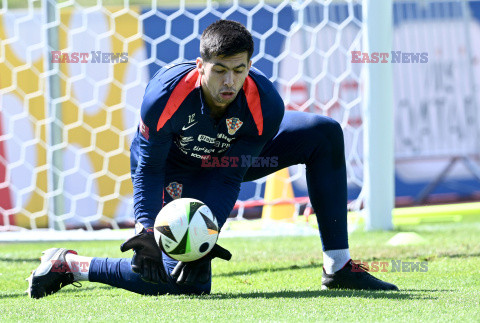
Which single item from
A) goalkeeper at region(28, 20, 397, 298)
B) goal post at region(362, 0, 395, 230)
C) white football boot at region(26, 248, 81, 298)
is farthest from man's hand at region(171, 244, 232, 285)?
goal post at region(362, 0, 395, 230)

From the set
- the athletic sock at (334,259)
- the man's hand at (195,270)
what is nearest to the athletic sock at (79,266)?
the man's hand at (195,270)

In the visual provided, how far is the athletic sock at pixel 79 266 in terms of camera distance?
4188 mm

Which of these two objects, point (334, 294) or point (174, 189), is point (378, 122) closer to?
point (174, 189)

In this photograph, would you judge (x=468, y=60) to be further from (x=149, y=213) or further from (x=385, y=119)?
(x=149, y=213)

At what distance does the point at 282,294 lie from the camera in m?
4.00

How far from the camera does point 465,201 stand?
9484 millimetres

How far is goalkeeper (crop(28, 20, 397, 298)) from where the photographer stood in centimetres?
378

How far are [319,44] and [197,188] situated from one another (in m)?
4.48

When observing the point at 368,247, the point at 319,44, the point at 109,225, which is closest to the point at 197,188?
the point at 368,247

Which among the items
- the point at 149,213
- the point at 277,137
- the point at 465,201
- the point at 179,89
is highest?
the point at 179,89

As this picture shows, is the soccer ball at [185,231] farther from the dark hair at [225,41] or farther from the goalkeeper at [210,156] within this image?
the dark hair at [225,41]

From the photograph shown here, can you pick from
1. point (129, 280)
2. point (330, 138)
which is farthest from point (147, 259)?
point (330, 138)

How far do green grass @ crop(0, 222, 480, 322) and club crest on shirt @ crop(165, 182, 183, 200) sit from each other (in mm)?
564

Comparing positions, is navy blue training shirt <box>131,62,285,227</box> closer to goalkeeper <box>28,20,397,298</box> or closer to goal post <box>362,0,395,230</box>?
goalkeeper <box>28,20,397,298</box>
